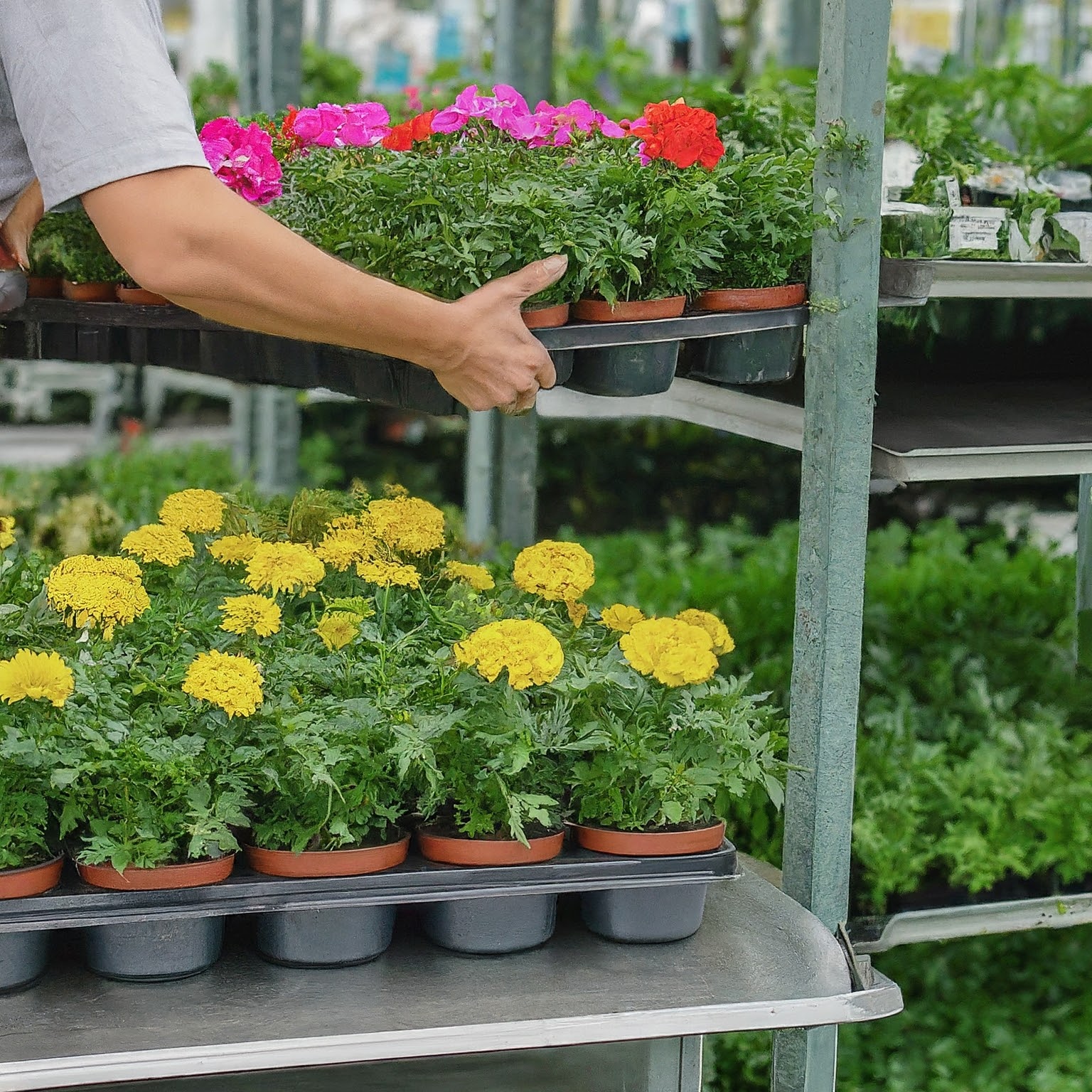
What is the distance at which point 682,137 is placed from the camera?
5.41 feet

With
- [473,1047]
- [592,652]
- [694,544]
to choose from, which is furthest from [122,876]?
[694,544]

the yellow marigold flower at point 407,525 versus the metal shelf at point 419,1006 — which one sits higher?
the yellow marigold flower at point 407,525

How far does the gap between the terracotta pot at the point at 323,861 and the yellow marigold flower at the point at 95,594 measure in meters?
0.29

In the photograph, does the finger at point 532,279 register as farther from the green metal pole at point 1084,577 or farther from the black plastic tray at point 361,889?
the green metal pole at point 1084,577

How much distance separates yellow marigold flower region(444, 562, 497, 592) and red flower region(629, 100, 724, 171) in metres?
0.55

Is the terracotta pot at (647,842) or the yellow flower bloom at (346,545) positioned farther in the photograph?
the yellow flower bloom at (346,545)

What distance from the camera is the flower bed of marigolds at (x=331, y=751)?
1.36 meters

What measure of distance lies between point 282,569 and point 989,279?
94 cm

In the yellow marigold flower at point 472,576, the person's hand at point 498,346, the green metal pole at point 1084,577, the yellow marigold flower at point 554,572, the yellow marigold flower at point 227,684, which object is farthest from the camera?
the green metal pole at point 1084,577

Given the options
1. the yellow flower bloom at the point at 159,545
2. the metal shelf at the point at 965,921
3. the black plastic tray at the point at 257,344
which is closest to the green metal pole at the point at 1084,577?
the metal shelf at the point at 965,921

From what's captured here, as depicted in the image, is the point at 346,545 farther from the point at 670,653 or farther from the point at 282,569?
the point at 670,653

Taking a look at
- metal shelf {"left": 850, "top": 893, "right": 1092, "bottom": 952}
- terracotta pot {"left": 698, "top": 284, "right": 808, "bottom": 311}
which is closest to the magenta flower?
terracotta pot {"left": 698, "top": 284, "right": 808, "bottom": 311}

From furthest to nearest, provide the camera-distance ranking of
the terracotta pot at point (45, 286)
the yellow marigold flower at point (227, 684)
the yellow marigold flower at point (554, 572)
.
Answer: the terracotta pot at point (45, 286), the yellow marigold flower at point (554, 572), the yellow marigold flower at point (227, 684)

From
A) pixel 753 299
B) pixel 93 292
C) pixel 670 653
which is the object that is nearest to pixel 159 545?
pixel 93 292
